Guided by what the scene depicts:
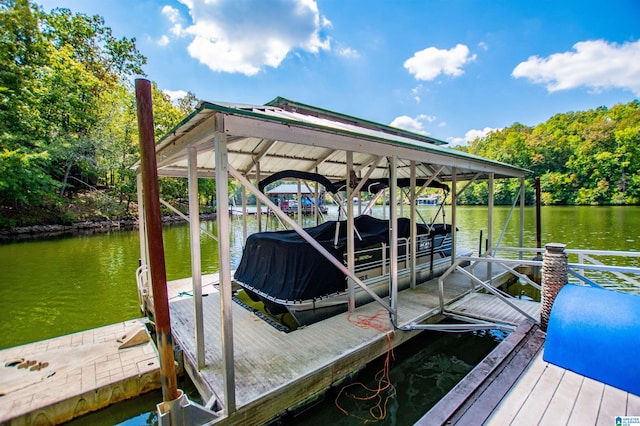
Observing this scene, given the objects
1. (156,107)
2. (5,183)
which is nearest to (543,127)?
(156,107)

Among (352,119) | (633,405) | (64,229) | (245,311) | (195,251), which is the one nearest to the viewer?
(633,405)

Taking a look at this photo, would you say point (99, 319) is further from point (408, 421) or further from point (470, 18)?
point (470, 18)

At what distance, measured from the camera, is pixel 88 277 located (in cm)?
898

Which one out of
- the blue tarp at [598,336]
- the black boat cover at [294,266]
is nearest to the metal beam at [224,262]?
the black boat cover at [294,266]

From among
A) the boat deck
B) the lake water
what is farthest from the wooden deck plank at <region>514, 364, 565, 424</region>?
the boat deck

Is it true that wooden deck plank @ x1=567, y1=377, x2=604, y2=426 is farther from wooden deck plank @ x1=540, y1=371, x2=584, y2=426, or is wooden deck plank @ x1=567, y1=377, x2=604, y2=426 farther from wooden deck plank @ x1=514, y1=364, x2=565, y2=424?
wooden deck plank @ x1=514, y1=364, x2=565, y2=424

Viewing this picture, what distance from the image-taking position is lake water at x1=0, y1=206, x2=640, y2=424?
18.2 feet

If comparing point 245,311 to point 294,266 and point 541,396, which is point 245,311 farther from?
point 541,396

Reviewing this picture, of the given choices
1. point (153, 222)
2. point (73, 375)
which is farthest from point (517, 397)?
point (73, 375)

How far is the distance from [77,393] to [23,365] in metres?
1.18

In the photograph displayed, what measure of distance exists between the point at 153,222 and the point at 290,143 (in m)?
2.59

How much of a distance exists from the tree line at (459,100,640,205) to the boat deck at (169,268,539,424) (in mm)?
43017

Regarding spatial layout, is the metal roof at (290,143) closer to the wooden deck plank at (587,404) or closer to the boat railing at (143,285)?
the boat railing at (143,285)

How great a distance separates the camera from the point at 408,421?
10.3ft
